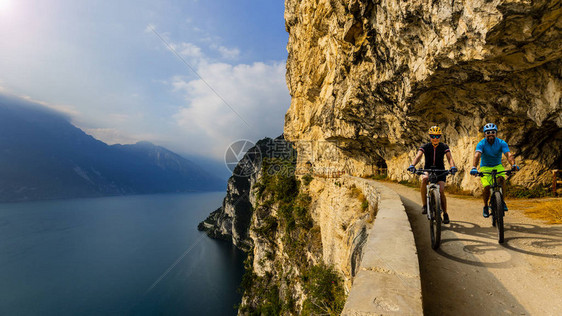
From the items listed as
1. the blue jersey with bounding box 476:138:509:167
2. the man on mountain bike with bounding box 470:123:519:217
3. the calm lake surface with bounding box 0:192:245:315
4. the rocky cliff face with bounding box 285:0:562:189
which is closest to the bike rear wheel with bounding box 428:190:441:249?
the man on mountain bike with bounding box 470:123:519:217

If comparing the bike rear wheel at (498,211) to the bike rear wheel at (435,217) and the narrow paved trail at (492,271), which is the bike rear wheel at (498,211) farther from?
the bike rear wheel at (435,217)

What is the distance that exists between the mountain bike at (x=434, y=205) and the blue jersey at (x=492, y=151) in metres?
0.98

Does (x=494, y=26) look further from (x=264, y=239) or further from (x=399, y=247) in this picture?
(x=264, y=239)

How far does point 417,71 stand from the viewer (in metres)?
8.52

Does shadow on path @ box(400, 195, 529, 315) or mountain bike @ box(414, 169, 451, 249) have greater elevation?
mountain bike @ box(414, 169, 451, 249)

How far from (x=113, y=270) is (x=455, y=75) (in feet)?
226

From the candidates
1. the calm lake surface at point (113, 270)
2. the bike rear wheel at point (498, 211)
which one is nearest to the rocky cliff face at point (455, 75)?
the bike rear wheel at point (498, 211)

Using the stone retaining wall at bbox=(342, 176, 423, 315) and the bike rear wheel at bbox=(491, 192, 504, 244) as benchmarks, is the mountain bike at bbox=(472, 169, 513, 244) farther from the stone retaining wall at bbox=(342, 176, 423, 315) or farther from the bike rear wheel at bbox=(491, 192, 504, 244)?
the stone retaining wall at bbox=(342, 176, 423, 315)

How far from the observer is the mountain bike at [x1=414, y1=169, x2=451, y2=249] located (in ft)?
10.7

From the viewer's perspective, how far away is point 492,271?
8.82 feet

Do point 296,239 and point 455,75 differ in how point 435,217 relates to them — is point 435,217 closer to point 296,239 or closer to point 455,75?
point 455,75

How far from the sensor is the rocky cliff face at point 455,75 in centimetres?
553

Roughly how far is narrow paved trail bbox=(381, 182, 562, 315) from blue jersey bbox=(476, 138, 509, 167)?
1260 millimetres

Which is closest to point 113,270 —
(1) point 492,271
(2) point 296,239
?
(2) point 296,239
